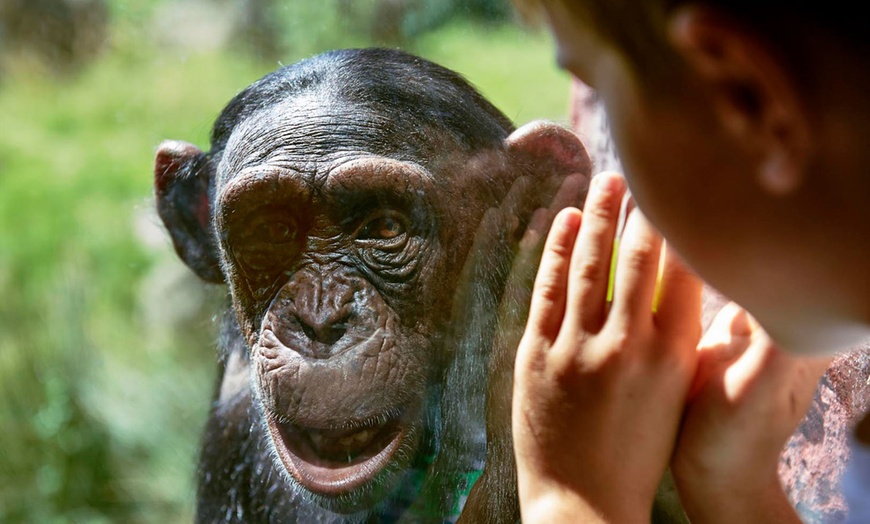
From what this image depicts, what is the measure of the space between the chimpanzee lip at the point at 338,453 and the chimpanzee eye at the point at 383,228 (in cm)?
23

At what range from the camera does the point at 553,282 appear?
2.92 feet

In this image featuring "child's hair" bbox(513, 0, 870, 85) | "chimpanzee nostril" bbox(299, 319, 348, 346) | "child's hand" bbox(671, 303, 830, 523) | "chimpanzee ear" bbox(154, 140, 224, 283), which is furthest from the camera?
"chimpanzee ear" bbox(154, 140, 224, 283)

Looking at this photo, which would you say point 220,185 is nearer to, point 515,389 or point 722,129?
point 515,389

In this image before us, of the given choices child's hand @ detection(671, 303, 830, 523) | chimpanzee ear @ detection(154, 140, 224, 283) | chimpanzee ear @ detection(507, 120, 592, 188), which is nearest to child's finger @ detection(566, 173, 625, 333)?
child's hand @ detection(671, 303, 830, 523)

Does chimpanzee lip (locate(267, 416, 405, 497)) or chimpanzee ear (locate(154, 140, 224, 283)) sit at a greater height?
chimpanzee ear (locate(154, 140, 224, 283))

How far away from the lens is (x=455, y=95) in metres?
1.22

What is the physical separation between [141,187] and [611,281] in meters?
2.11

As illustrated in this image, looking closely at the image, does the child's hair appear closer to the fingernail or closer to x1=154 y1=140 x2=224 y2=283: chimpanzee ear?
the fingernail

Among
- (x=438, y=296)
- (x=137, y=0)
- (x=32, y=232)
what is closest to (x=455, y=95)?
(x=438, y=296)

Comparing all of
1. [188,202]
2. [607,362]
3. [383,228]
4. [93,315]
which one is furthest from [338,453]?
[93,315]

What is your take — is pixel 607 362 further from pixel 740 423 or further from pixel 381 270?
pixel 381 270

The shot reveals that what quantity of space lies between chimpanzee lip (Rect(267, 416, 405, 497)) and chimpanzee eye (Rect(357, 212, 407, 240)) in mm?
228

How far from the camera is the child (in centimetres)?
57

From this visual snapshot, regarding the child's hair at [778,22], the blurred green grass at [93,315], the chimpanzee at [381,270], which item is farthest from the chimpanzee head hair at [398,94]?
the blurred green grass at [93,315]
